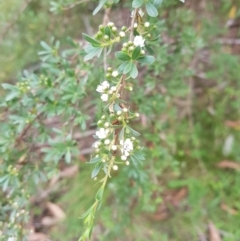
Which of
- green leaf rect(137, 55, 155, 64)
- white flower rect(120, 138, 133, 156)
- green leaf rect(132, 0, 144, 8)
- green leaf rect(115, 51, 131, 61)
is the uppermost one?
green leaf rect(132, 0, 144, 8)

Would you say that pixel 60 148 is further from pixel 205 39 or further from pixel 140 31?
pixel 205 39

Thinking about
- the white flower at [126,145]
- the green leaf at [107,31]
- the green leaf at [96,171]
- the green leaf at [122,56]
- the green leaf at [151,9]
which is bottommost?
the green leaf at [96,171]

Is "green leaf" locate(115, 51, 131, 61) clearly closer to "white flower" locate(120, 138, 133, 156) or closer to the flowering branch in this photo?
the flowering branch

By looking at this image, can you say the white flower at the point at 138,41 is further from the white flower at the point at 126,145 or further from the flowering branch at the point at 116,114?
the white flower at the point at 126,145

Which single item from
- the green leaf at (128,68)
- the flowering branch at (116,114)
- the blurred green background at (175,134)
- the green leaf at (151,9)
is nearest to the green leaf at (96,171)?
the flowering branch at (116,114)

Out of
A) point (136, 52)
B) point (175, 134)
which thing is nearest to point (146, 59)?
point (136, 52)

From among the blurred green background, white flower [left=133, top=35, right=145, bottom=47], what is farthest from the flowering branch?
the blurred green background

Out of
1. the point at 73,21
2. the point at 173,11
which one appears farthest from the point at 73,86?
the point at 73,21

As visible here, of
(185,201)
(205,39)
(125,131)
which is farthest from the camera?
(185,201)
